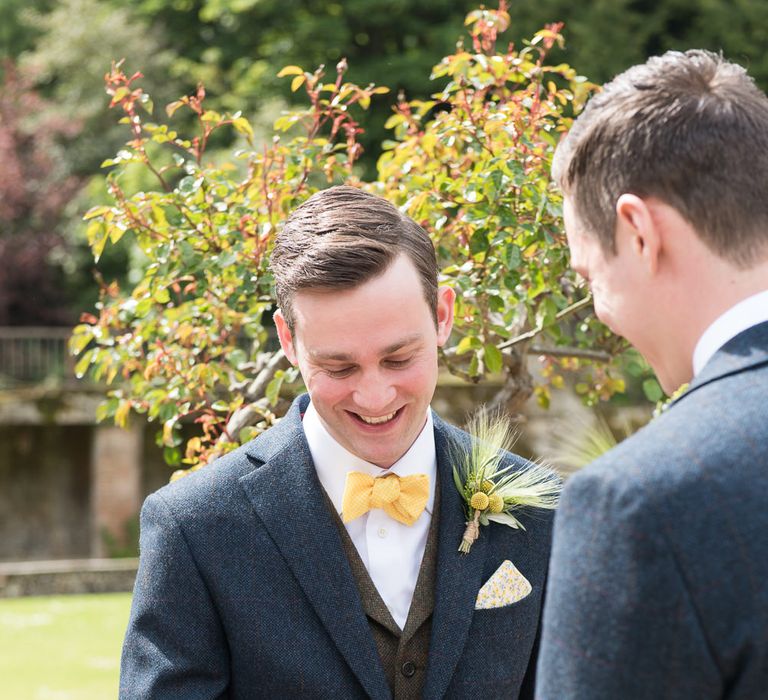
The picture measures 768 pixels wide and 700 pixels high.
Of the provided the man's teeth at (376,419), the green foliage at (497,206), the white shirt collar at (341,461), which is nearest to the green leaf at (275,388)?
the green foliage at (497,206)

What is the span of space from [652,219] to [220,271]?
88.1 inches

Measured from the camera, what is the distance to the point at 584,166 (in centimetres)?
161

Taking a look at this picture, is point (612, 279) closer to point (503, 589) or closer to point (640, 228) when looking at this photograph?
point (640, 228)

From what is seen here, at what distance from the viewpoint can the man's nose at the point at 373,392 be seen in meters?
2.44

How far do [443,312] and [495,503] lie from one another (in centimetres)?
43

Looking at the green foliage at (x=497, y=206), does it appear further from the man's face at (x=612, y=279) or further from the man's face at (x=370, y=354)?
the man's face at (x=612, y=279)

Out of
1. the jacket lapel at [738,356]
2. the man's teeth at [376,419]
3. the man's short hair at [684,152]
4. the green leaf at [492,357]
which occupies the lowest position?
the green leaf at [492,357]

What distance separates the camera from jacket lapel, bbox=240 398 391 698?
243 centimetres

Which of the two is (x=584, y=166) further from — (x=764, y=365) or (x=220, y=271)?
(x=220, y=271)

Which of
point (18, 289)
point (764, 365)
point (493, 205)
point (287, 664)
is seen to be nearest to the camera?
point (764, 365)

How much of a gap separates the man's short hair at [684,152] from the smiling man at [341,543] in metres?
0.91

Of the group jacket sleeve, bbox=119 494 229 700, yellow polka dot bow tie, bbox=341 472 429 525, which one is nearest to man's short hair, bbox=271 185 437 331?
yellow polka dot bow tie, bbox=341 472 429 525

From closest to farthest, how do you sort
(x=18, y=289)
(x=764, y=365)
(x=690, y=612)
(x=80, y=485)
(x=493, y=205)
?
(x=690, y=612) < (x=764, y=365) < (x=493, y=205) < (x=80, y=485) < (x=18, y=289)

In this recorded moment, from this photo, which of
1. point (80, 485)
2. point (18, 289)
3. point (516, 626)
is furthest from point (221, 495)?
point (18, 289)
